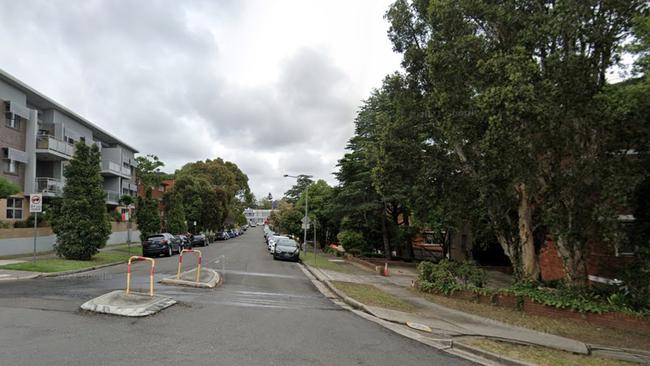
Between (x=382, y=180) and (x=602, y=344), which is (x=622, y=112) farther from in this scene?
(x=382, y=180)

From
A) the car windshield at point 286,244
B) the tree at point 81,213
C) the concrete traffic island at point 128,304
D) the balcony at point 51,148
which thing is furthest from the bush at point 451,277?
the balcony at point 51,148

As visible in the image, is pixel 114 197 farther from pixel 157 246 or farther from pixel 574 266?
pixel 574 266

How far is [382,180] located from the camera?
1788 centimetres

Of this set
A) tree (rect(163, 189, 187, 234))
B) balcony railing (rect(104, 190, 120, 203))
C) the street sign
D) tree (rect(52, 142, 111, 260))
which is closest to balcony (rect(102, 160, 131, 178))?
balcony railing (rect(104, 190, 120, 203))

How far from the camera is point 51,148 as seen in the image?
34.2 metres

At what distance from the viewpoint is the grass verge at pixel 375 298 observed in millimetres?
12758

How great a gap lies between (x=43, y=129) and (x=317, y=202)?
26.8 meters

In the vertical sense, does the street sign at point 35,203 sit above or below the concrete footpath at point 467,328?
above

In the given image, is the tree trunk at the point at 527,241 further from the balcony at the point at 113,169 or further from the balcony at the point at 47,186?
the balcony at the point at 113,169

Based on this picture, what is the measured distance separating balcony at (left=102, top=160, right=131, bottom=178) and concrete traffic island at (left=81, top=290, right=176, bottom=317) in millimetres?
41075

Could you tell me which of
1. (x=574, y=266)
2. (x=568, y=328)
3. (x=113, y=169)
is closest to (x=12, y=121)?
(x=113, y=169)

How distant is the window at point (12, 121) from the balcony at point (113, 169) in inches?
611

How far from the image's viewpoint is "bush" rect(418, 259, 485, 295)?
1534cm

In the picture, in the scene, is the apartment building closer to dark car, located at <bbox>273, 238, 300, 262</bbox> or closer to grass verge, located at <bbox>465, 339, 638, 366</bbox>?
dark car, located at <bbox>273, 238, 300, 262</bbox>
